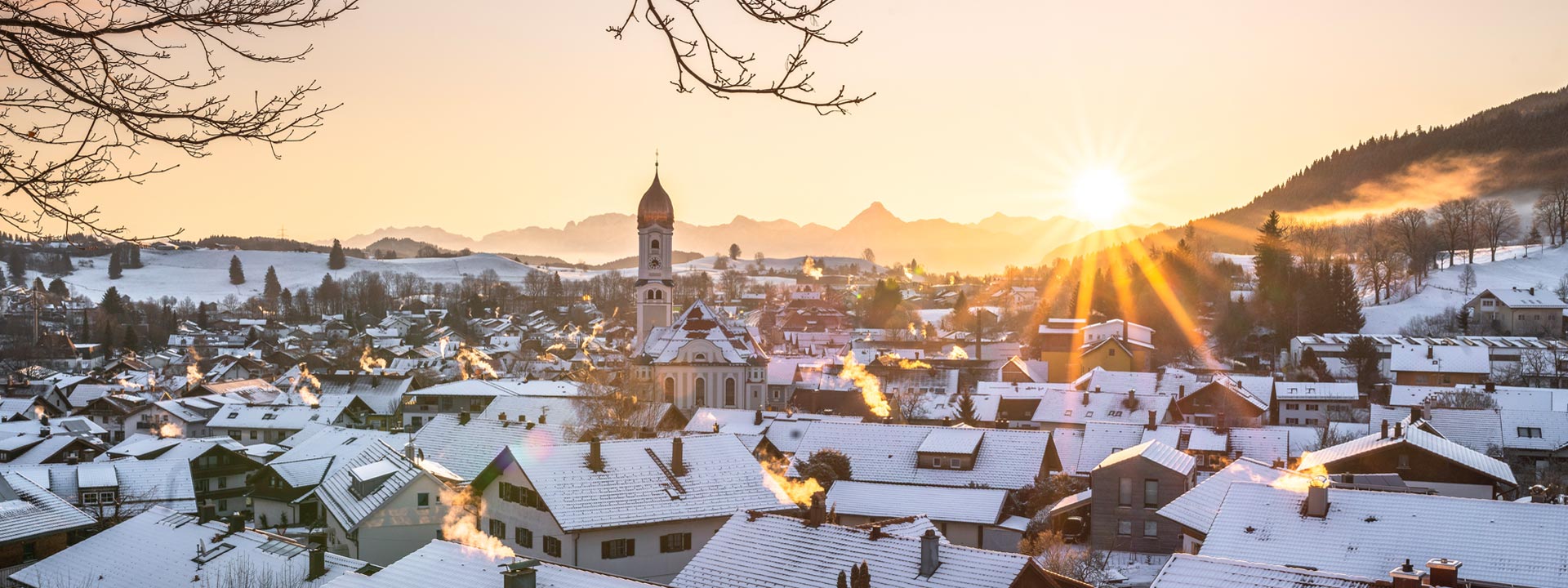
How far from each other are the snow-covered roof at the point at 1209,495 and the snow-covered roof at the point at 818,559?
8.59 metres

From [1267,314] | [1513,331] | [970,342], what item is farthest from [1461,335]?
[970,342]

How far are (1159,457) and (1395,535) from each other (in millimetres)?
10559

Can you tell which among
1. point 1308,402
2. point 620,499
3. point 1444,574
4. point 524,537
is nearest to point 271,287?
point 1308,402

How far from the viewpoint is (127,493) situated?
33.8 m

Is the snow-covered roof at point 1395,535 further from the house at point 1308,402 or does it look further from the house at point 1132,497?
the house at point 1308,402

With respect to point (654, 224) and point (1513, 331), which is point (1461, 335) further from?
point (654, 224)

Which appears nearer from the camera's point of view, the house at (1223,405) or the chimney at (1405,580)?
the chimney at (1405,580)

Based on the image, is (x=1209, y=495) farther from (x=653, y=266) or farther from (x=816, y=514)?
(x=653, y=266)

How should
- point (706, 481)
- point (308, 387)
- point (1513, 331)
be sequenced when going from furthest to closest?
point (1513, 331) < point (308, 387) < point (706, 481)

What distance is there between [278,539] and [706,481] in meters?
9.00

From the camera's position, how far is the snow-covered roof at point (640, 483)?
2297 cm

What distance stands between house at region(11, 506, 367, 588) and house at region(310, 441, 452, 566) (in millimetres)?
3677

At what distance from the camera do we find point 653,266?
71.8m

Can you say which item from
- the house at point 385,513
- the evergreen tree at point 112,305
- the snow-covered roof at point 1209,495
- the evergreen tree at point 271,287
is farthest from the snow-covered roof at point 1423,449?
the evergreen tree at point 271,287
